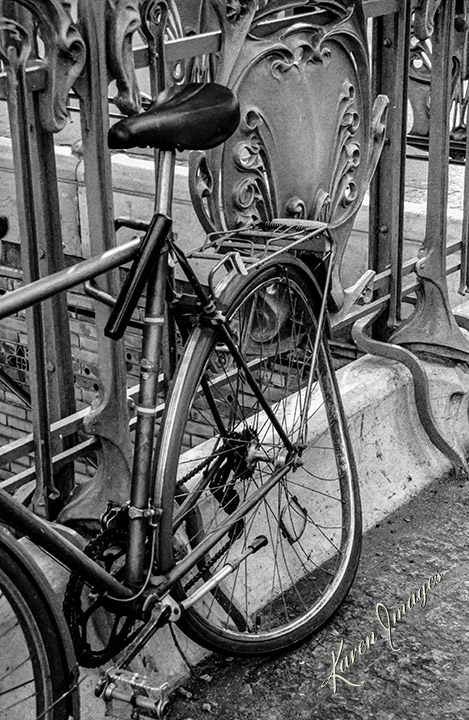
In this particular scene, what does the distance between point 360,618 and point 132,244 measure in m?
1.53

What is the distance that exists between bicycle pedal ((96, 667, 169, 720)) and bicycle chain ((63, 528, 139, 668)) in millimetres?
62

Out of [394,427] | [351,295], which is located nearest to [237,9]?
[351,295]

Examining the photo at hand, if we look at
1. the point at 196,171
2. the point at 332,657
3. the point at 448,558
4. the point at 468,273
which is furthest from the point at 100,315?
the point at 468,273

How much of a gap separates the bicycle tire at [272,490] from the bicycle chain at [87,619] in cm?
16

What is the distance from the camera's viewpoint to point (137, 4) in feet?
9.59

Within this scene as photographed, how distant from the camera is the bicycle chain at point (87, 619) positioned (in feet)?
8.89

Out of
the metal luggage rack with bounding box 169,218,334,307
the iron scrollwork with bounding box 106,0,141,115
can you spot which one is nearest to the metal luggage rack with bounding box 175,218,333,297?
the metal luggage rack with bounding box 169,218,334,307

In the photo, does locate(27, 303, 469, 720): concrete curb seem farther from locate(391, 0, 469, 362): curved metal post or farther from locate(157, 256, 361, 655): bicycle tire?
locate(157, 256, 361, 655): bicycle tire

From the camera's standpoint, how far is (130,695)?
270cm

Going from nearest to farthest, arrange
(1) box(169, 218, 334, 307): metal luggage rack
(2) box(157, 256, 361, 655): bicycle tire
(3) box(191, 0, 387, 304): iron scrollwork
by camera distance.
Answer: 1. (1) box(169, 218, 334, 307): metal luggage rack
2. (2) box(157, 256, 361, 655): bicycle tire
3. (3) box(191, 0, 387, 304): iron scrollwork

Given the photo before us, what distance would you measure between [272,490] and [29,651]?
1.28 m

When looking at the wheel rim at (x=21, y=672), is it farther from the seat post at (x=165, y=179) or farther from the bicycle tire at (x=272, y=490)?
the seat post at (x=165, y=179)

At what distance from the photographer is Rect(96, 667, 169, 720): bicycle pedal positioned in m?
2.68
